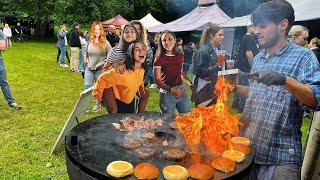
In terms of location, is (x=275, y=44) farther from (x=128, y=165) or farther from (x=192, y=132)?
(x=128, y=165)

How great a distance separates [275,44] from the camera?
10.1 ft

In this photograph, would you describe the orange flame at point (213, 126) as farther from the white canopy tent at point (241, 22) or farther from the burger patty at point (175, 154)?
the white canopy tent at point (241, 22)

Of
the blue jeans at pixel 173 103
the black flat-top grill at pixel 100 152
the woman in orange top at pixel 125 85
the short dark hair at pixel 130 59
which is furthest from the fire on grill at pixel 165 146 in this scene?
the blue jeans at pixel 173 103

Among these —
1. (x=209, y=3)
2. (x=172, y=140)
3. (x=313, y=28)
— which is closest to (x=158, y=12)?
(x=209, y=3)

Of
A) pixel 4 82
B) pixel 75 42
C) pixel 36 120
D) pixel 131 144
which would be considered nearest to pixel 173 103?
pixel 131 144

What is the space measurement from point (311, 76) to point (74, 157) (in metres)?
2.08

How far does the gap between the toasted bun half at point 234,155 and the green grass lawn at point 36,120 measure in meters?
2.87

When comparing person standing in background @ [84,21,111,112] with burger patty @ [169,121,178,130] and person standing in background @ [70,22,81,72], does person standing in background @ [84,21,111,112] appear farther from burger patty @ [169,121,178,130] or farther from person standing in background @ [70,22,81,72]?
person standing in background @ [70,22,81,72]

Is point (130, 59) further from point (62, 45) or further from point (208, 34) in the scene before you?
point (62, 45)

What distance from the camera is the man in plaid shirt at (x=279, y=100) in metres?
2.93

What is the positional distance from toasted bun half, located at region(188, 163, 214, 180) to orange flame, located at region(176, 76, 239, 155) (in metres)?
0.47

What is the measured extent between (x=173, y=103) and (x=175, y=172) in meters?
3.44

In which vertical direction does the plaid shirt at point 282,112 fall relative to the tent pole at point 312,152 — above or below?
above

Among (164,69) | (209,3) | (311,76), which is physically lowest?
(164,69)
